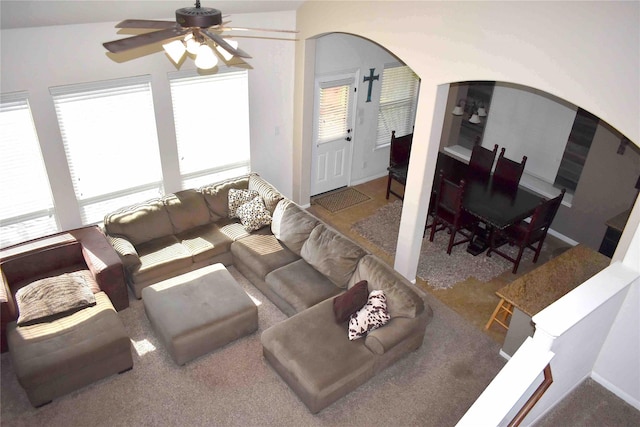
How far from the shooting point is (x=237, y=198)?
234 inches

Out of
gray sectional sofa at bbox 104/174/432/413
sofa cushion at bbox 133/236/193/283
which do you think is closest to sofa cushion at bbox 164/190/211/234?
gray sectional sofa at bbox 104/174/432/413

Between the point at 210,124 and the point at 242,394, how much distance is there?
3.43 meters

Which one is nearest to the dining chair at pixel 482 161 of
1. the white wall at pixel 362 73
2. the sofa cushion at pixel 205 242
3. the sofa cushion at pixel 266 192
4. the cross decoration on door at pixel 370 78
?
the white wall at pixel 362 73

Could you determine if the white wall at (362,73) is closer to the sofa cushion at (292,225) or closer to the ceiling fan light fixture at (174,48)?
the sofa cushion at (292,225)

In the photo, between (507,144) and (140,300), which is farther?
(507,144)

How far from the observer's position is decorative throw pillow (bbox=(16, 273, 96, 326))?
4262 mm

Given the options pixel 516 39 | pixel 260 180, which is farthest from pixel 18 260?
pixel 516 39

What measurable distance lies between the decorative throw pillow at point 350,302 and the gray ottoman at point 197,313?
0.86 m

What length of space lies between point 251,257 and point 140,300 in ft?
4.28

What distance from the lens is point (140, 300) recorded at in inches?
205

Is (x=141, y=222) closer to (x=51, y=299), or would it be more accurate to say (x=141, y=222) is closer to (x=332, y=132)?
(x=51, y=299)

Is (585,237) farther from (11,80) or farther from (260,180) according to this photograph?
(11,80)

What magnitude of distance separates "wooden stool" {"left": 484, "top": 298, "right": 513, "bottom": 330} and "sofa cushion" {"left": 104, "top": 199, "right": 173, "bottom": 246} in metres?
3.77

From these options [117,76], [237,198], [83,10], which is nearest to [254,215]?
[237,198]
